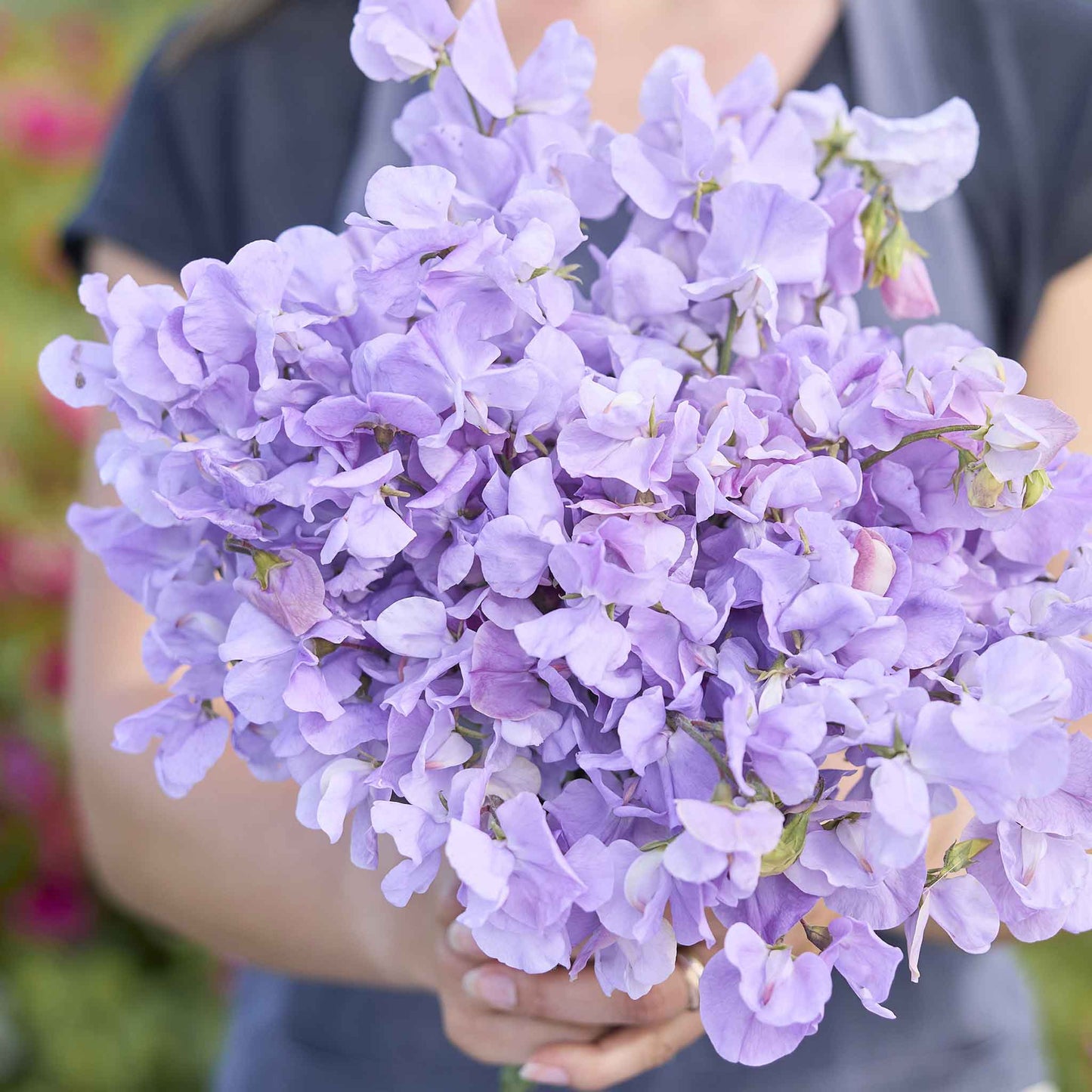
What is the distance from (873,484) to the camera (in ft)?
1.19

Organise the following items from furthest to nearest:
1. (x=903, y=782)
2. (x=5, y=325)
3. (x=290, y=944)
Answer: (x=5, y=325) → (x=290, y=944) → (x=903, y=782)

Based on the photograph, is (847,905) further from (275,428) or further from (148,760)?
(148,760)

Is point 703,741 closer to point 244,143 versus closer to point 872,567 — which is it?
point 872,567

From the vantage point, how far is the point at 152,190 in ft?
2.75

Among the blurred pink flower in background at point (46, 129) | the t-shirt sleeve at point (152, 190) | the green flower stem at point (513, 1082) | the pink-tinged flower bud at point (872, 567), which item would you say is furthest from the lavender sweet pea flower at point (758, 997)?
the blurred pink flower in background at point (46, 129)

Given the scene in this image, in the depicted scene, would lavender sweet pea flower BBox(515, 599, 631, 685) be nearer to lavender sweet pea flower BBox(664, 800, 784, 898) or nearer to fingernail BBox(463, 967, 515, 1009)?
lavender sweet pea flower BBox(664, 800, 784, 898)

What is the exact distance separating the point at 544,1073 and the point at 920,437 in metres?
0.32

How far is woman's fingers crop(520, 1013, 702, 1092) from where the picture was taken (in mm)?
493

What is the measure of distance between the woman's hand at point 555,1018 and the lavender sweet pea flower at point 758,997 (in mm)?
119

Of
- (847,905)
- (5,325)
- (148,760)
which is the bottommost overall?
(5,325)

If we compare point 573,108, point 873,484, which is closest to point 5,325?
point 573,108

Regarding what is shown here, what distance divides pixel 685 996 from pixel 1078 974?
1.33 m

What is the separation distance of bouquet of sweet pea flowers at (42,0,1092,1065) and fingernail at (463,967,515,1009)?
104mm

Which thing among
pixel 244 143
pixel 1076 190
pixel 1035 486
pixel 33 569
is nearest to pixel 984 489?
pixel 1035 486
